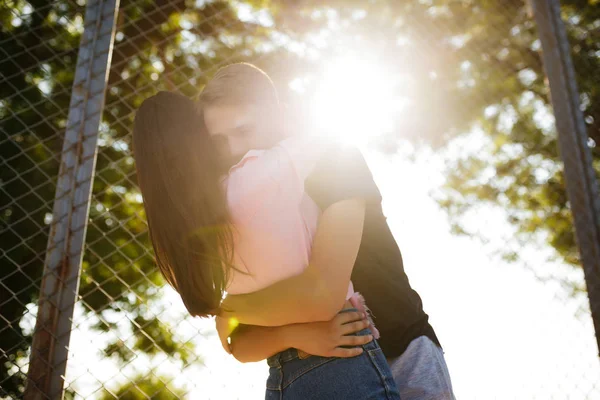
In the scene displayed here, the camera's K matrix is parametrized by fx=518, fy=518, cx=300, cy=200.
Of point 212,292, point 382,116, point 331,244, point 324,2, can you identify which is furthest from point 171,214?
point 324,2

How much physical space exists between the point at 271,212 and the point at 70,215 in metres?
1.07

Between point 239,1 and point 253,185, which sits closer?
point 253,185

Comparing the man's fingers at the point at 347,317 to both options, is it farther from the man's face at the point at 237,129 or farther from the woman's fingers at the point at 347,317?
the man's face at the point at 237,129

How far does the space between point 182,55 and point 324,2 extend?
1833 mm

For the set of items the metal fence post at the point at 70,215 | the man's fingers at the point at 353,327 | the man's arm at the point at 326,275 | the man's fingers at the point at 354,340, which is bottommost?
the metal fence post at the point at 70,215

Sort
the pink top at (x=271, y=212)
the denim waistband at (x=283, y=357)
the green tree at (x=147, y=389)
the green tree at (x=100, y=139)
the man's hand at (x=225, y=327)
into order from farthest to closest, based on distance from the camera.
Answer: the green tree at (x=100, y=139)
the green tree at (x=147, y=389)
the man's hand at (x=225, y=327)
the denim waistband at (x=283, y=357)
the pink top at (x=271, y=212)

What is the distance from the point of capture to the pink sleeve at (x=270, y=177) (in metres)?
0.92

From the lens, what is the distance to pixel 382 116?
9.67 ft

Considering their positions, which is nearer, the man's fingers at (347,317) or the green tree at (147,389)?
the man's fingers at (347,317)

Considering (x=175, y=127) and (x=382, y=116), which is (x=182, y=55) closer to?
(x=382, y=116)

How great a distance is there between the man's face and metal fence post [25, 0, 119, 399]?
2.76 ft

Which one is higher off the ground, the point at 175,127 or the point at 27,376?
the point at 175,127

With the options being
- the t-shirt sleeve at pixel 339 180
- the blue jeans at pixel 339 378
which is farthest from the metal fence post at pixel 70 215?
the t-shirt sleeve at pixel 339 180

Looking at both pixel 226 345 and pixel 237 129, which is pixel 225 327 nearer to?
pixel 226 345
